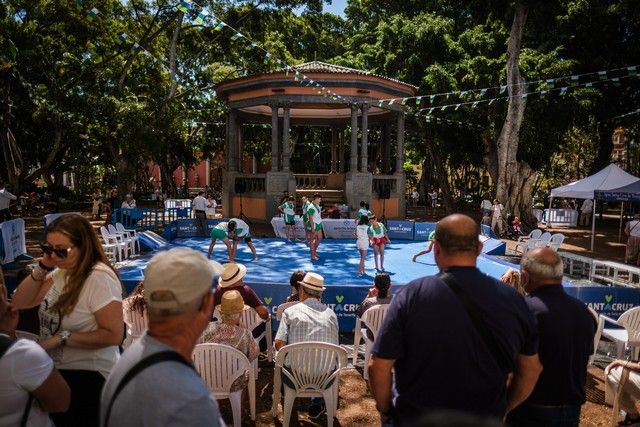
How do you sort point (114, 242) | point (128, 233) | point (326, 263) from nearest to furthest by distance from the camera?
point (114, 242) → point (326, 263) → point (128, 233)

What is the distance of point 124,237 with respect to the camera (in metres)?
14.6

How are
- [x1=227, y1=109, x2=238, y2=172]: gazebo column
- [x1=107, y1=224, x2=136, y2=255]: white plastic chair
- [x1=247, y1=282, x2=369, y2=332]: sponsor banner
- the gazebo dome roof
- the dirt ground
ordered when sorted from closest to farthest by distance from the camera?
the dirt ground, [x1=247, y1=282, x2=369, y2=332]: sponsor banner, [x1=107, y1=224, x2=136, y2=255]: white plastic chair, the gazebo dome roof, [x1=227, y1=109, x2=238, y2=172]: gazebo column

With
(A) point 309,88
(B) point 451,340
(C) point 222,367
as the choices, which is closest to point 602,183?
(A) point 309,88

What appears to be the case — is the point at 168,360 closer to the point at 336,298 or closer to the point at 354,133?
the point at 336,298

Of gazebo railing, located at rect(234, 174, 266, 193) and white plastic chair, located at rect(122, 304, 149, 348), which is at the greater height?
gazebo railing, located at rect(234, 174, 266, 193)

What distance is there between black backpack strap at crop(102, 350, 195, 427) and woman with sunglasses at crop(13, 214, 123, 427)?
1.34 meters

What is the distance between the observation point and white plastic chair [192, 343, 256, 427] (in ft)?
14.9

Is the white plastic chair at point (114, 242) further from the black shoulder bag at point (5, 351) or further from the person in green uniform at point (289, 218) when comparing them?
the black shoulder bag at point (5, 351)

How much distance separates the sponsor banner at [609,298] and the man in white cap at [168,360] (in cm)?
767

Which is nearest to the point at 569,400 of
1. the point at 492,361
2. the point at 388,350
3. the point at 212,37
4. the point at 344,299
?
the point at 492,361

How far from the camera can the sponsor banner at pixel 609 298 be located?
26.1ft

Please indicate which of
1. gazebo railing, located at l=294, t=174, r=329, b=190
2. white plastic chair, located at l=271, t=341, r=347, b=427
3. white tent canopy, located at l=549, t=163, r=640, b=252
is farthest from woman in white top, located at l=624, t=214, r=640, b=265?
gazebo railing, located at l=294, t=174, r=329, b=190

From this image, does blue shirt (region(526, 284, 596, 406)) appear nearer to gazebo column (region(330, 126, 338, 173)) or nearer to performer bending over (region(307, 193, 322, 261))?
performer bending over (region(307, 193, 322, 261))

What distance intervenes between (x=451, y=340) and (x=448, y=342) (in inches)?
0.7
